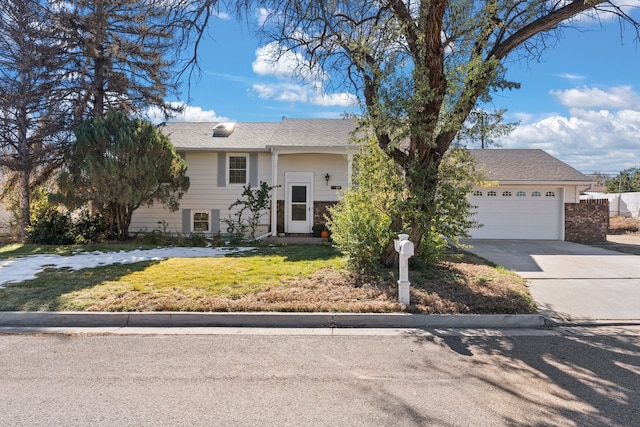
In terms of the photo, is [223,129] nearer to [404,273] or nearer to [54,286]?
[54,286]

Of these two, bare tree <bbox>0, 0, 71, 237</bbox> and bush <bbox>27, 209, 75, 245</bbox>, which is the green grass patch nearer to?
bush <bbox>27, 209, 75, 245</bbox>

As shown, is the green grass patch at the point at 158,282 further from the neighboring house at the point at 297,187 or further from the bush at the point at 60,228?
the neighboring house at the point at 297,187

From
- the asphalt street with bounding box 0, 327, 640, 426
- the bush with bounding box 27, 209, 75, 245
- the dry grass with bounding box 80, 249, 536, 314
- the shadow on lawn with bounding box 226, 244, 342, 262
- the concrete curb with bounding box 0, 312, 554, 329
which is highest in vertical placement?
the bush with bounding box 27, 209, 75, 245

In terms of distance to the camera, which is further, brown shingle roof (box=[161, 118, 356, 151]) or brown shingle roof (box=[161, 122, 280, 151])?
brown shingle roof (box=[161, 122, 280, 151])

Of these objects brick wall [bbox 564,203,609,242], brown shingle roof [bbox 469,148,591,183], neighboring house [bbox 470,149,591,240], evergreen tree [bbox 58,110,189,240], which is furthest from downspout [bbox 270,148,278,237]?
brick wall [bbox 564,203,609,242]

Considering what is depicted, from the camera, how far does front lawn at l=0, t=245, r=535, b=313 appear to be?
233 inches

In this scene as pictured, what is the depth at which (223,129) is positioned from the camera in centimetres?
1714

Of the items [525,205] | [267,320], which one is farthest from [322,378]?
[525,205]

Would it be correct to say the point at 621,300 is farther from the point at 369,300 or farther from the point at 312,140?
the point at 312,140

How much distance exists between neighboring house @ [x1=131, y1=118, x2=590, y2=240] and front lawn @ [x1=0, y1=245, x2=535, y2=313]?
Answer: 6426 mm

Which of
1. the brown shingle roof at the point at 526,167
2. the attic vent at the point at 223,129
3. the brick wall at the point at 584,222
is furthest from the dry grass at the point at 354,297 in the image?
the attic vent at the point at 223,129

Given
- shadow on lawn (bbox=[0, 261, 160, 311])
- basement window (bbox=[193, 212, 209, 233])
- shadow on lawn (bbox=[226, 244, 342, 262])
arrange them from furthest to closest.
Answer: basement window (bbox=[193, 212, 209, 233]) → shadow on lawn (bbox=[226, 244, 342, 262]) → shadow on lawn (bbox=[0, 261, 160, 311])

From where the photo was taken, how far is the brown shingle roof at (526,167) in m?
15.8

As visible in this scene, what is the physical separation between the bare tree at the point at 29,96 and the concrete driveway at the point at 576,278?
15292 mm
